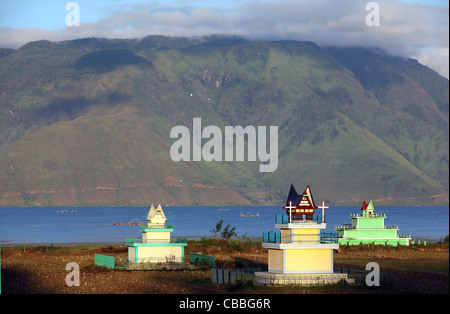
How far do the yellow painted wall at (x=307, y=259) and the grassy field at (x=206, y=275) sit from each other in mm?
2055

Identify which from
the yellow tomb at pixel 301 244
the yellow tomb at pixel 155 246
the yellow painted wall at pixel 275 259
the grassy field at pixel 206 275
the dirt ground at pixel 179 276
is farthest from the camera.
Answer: the yellow tomb at pixel 155 246

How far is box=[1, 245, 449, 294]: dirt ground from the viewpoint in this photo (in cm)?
5219

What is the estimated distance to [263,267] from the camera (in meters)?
69.7

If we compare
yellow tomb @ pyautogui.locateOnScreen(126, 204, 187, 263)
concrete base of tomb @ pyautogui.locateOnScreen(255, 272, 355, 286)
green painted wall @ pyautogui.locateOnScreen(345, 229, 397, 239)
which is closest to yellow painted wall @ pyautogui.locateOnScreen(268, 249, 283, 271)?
concrete base of tomb @ pyautogui.locateOnScreen(255, 272, 355, 286)

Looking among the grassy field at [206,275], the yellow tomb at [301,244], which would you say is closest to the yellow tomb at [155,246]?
the grassy field at [206,275]

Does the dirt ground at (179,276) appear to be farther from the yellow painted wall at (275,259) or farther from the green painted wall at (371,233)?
the green painted wall at (371,233)

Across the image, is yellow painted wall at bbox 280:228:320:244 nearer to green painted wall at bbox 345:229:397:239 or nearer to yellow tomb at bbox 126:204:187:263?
yellow tomb at bbox 126:204:187:263

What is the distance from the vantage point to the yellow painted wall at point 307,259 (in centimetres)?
5297

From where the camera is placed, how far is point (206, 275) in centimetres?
6356

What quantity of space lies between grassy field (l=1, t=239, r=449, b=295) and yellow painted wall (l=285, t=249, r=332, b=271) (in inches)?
80.9

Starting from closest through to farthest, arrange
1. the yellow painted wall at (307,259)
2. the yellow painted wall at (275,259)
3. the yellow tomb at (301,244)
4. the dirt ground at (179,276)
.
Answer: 1. the dirt ground at (179,276)
2. the yellow tomb at (301,244)
3. the yellow painted wall at (307,259)
4. the yellow painted wall at (275,259)

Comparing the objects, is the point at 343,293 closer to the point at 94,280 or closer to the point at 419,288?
the point at 419,288

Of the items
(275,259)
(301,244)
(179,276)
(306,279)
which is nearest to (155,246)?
(179,276)
